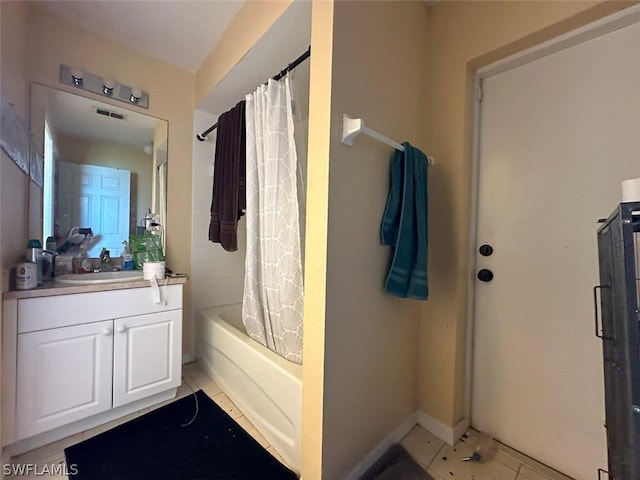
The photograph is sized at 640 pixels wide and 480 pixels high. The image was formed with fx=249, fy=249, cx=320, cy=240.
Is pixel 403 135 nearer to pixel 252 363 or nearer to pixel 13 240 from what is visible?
pixel 252 363

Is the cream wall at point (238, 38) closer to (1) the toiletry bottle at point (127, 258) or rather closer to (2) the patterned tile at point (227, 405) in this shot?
(1) the toiletry bottle at point (127, 258)

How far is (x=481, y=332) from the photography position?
1378mm

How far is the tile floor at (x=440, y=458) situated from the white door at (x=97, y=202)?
3.42 ft

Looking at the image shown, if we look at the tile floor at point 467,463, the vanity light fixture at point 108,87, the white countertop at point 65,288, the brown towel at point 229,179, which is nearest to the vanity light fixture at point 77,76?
the vanity light fixture at point 108,87

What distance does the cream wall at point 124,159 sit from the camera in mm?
1592

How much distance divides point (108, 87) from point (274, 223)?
1.53 meters

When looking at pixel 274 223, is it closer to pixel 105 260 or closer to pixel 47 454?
pixel 105 260

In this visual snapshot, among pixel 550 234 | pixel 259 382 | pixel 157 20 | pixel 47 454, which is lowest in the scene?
pixel 47 454

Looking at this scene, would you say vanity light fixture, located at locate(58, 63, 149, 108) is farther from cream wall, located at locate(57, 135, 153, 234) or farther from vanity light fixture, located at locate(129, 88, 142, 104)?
cream wall, located at locate(57, 135, 153, 234)

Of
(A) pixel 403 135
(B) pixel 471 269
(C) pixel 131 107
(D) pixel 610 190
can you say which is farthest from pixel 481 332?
(C) pixel 131 107

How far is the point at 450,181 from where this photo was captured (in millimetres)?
1344

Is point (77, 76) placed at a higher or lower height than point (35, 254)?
higher

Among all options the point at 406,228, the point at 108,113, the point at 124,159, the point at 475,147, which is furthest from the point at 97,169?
the point at 475,147

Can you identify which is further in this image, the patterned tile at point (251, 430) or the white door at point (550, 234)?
the patterned tile at point (251, 430)
